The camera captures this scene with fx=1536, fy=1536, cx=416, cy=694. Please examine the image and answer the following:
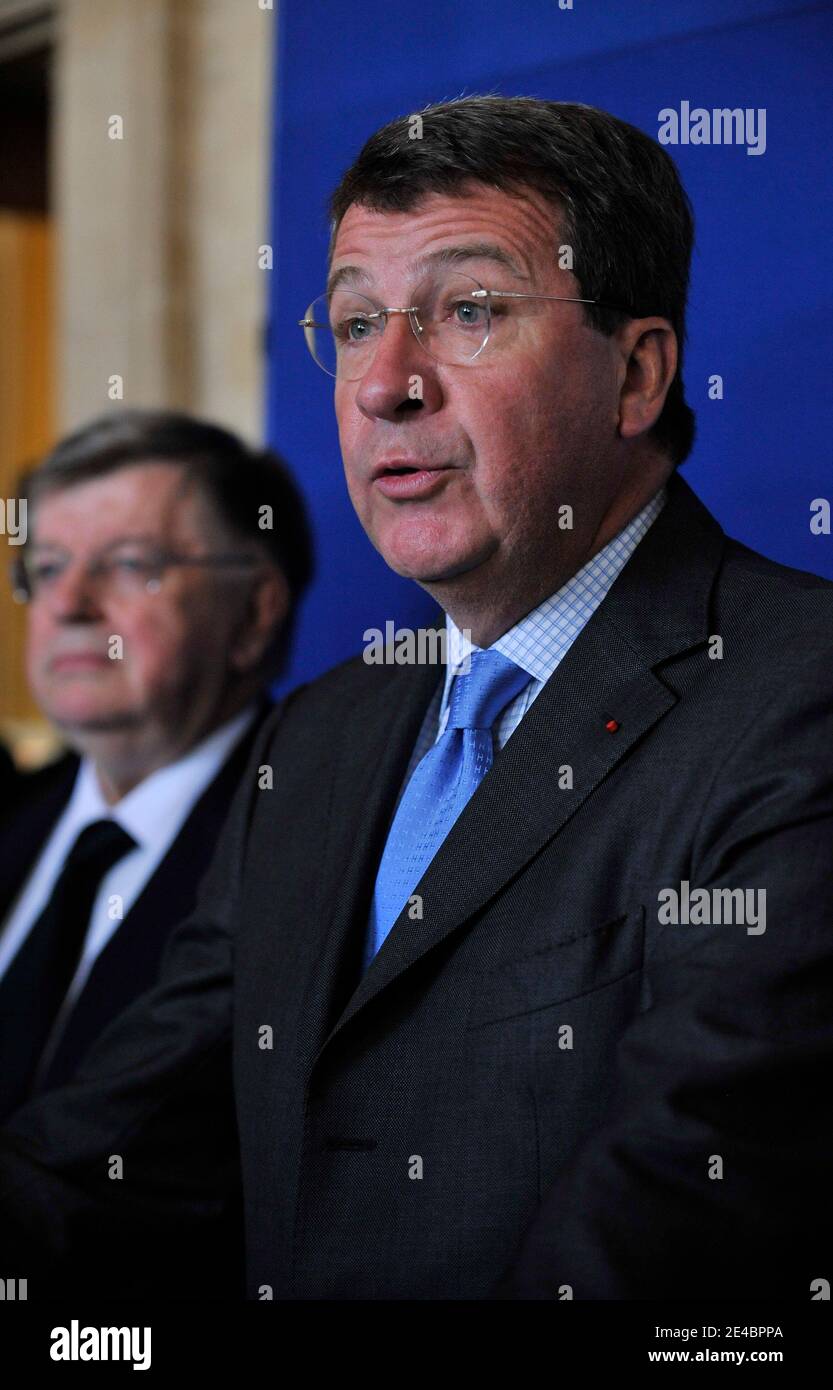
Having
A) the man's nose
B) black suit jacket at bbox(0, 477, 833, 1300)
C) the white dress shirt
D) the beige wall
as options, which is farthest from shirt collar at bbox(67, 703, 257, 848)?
the beige wall

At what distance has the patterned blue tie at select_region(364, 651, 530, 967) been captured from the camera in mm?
1650

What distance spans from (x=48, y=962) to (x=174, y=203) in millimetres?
2288

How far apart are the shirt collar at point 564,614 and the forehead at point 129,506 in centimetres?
122

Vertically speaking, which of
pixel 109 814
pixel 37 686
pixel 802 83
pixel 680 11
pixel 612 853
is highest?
pixel 680 11

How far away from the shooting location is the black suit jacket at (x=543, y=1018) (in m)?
1.27

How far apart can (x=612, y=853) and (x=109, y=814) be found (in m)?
1.42

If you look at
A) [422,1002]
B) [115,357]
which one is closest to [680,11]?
[422,1002]

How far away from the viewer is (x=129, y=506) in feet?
8.95

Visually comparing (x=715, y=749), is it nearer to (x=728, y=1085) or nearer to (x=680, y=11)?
(x=728, y=1085)

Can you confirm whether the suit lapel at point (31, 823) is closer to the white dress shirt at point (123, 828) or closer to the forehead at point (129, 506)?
the white dress shirt at point (123, 828)

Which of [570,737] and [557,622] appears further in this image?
[557,622]

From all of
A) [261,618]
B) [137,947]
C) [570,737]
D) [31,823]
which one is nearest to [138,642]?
[261,618]

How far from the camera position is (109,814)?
2.66m

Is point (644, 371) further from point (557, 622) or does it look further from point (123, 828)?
point (123, 828)
